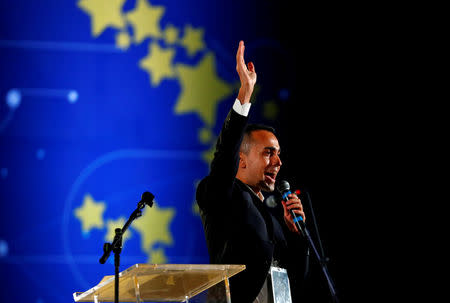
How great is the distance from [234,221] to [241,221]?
3cm

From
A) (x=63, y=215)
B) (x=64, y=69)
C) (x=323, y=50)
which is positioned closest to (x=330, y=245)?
(x=323, y=50)

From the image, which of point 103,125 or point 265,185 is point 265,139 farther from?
point 103,125

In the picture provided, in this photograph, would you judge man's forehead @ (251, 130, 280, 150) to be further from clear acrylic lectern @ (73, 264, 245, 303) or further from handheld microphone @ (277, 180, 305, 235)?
clear acrylic lectern @ (73, 264, 245, 303)

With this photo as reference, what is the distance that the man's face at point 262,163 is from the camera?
2.84 metres

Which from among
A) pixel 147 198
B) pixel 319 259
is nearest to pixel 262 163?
pixel 319 259

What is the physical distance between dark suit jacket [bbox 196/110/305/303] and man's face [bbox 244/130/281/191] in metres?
0.17

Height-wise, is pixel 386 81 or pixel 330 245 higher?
pixel 386 81

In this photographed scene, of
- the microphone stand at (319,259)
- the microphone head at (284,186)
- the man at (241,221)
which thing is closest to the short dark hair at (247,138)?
the man at (241,221)

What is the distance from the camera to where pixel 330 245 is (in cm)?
367

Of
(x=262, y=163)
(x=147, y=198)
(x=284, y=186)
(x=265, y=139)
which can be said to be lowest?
(x=147, y=198)

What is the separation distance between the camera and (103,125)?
3.46 m

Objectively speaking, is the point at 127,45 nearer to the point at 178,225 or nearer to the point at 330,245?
the point at 178,225

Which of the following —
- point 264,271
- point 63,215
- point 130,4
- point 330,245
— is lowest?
point 264,271

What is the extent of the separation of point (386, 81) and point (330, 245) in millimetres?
1135
